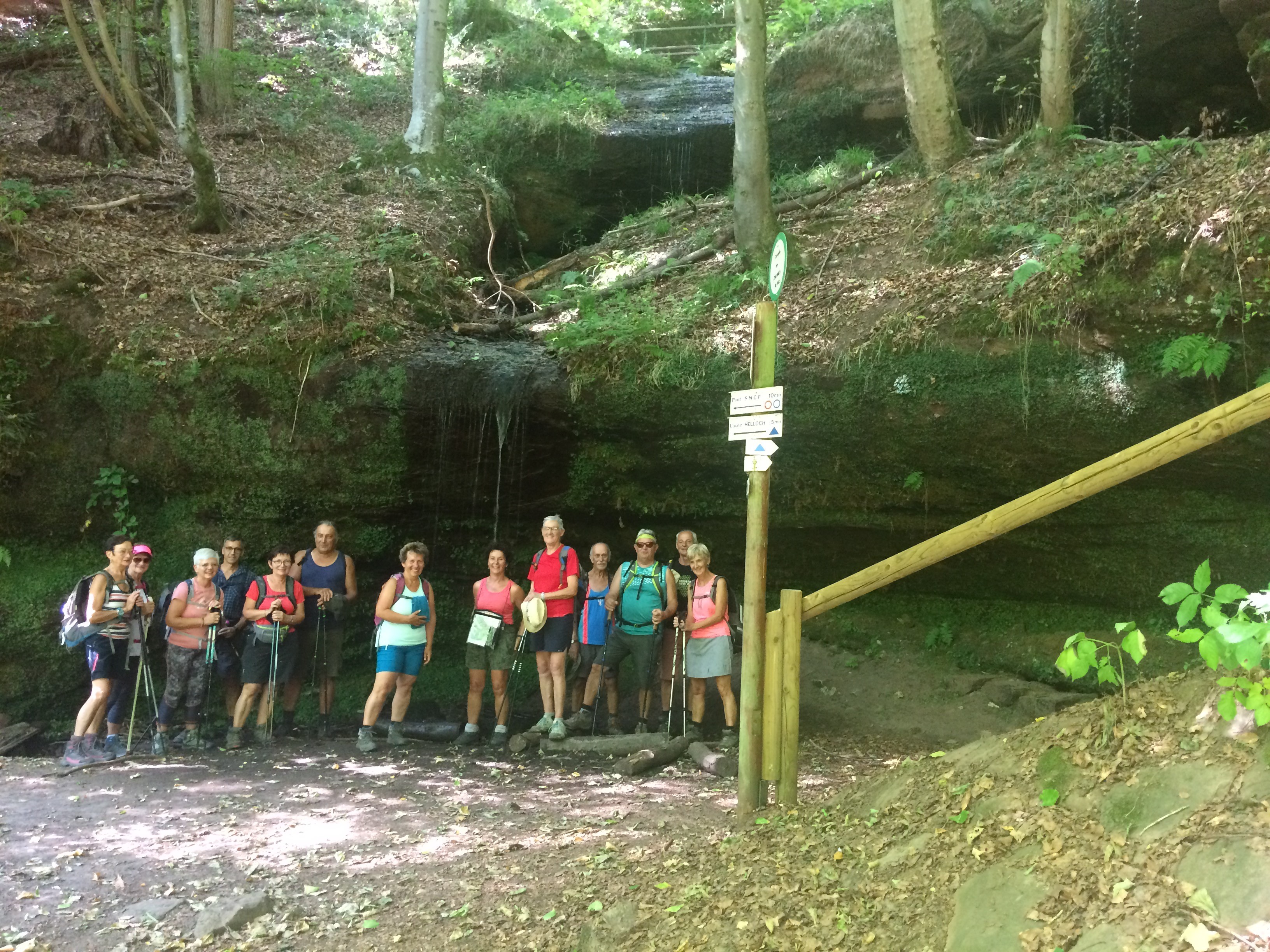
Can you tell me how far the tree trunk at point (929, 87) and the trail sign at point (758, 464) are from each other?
25.4 ft

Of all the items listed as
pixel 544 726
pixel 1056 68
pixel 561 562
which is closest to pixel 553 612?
pixel 561 562

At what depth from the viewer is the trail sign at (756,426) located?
4.85m

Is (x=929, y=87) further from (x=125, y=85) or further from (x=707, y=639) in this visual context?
(x=125, y=85)

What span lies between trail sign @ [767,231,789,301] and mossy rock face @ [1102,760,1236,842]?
9.29ft

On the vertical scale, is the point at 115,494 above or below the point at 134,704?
above

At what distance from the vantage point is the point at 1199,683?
357 centimetres

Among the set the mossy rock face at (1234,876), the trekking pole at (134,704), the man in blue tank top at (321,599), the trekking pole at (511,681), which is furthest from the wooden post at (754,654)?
the trekking pole at (134,704)

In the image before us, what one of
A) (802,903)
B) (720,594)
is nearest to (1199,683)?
(802,903)

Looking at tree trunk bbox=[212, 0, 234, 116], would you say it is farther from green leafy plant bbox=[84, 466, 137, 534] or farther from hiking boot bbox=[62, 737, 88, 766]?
hiking boot bbox=[62, 737, 88, 766]

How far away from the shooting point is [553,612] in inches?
317

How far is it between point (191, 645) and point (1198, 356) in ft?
27.9

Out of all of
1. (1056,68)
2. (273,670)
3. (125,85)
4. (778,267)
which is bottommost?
(273,670)

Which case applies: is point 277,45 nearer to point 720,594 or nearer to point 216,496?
point 216,496

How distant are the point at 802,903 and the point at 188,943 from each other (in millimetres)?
2851
